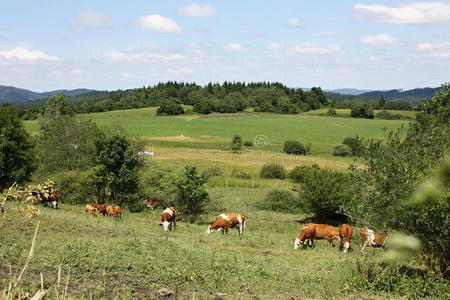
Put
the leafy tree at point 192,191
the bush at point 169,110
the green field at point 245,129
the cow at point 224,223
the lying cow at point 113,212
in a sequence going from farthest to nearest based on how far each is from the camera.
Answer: the bush at point 169,110 → the green field at point 245,129 → the leafy tree at point 192,191 → the lying cow at point 113,212 → the cow at point 224,223

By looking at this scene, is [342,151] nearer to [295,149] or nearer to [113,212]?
[295,149]

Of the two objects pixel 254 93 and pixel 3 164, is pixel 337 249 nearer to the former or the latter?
pixel 3 164

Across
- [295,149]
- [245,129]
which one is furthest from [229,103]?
[295,149]

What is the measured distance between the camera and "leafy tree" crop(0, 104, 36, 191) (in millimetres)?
36031

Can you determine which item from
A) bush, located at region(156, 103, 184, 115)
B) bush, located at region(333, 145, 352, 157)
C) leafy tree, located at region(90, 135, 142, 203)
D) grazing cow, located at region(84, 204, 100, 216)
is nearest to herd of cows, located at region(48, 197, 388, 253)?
grazing cow, located at region(84, 204, 100, 216)

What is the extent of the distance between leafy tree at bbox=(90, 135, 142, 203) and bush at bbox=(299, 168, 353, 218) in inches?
595

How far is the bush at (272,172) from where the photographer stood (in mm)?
62562

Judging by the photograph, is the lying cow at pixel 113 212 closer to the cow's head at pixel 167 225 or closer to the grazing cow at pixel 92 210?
the grazing cow at pixel 92 210

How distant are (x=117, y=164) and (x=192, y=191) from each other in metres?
7.89

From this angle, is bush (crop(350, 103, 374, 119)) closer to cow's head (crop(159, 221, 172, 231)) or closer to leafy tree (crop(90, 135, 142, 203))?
leafy tree (crop(90, 135, 142, 203))

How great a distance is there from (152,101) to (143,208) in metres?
153

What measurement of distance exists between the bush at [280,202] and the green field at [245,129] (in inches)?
1815

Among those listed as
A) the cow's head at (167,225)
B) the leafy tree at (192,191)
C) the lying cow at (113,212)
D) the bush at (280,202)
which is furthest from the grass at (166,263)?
the bush at (280,202)

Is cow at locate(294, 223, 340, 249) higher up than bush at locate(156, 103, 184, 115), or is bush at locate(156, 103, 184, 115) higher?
bush at locate(156, 103, 184, 115)
